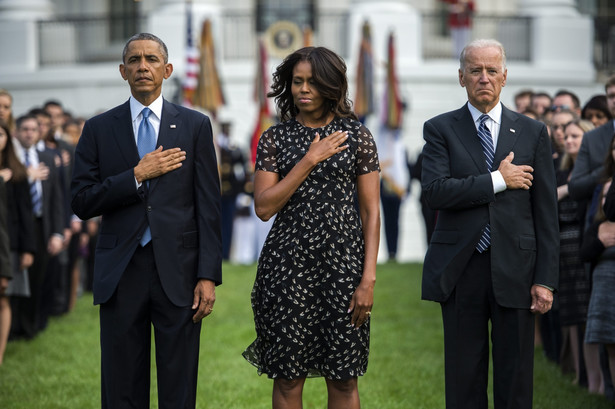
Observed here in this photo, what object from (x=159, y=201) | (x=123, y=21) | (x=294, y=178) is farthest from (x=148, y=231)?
(x=123, y=21)

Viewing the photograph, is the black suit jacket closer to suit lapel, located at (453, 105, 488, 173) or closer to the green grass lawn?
the green grass lawn

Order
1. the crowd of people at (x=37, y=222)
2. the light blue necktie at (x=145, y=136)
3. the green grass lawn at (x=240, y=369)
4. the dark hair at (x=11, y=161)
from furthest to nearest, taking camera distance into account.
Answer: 1. the crowd of people at (x=37, y=222)
2. the dark hair at (x=11, y=161)
3. the green grass lawn at (x=240, y=369)
4. the light blue necktie at (x=145, y=136)

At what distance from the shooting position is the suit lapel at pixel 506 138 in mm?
5785

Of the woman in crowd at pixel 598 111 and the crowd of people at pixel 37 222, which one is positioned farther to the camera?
the crowd of people at pixel 37 222

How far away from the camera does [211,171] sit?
5730 millimetres

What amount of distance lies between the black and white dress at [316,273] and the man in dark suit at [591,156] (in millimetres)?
2799

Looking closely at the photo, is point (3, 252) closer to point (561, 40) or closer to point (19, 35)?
point (19, 35)

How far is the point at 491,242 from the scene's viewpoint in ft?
18.6

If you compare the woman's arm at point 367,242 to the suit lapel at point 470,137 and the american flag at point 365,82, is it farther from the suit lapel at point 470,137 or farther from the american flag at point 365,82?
the american flag at point 365,82

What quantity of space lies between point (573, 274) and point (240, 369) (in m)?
3.15

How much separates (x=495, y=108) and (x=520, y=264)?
894 millimetres

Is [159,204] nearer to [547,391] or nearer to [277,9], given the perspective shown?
[547,391]

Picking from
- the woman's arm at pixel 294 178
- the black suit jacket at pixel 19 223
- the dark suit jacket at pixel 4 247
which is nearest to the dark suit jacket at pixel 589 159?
the woman's arm at pixel 294 178

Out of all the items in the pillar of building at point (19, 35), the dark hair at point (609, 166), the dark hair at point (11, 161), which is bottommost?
the dark hair at point (11, 161)
